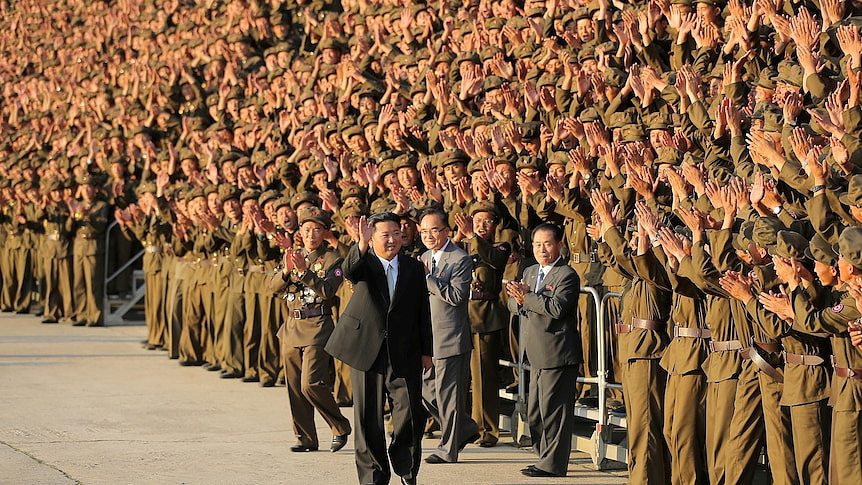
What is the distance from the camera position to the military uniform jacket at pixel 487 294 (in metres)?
10.7

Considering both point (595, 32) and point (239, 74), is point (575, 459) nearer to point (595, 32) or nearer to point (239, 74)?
point (595, 32)

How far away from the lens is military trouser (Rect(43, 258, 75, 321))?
63.6ft

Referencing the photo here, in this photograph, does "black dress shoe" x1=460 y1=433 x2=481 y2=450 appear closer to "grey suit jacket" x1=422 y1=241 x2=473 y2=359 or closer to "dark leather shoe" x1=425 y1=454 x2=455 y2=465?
"dark leather shoe" x1=425 y1=454 x2=455 y2=465

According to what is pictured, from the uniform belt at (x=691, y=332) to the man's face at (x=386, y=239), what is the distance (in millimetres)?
1741

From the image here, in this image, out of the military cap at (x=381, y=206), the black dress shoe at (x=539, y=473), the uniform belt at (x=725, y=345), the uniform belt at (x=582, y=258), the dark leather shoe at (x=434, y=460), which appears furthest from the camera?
the military cap at (x=381, y=206)

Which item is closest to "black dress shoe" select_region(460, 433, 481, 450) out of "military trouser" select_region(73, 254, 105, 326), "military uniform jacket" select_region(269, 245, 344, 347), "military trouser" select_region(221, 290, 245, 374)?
"military uniform jacket" select_region(269, 245, 344, 347)

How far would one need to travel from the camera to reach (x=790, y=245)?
7215 mm

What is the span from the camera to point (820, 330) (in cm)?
709

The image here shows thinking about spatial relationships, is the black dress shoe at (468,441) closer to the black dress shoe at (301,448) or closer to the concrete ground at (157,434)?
the concrete ground at (157,434)

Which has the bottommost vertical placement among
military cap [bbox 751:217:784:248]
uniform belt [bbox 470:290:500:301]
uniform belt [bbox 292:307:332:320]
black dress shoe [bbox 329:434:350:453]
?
black dress shoe [bbox 329:434:350:453]

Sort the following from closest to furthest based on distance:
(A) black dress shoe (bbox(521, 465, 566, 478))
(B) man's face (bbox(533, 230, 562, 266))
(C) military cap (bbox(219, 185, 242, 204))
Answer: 1. (A) black dress shoe (bbox(521, 465, 566, 478))
2. (B) man's face (bbox(533, 230, 562, 266))
3. (C) military cap (bbox(219, 185, 242, 204))

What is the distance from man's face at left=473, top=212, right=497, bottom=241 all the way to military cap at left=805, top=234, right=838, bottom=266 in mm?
3882

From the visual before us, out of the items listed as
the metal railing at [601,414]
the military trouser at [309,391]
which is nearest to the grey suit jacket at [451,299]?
the metal railing at [601,414]

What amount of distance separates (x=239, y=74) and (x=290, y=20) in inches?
53.7
